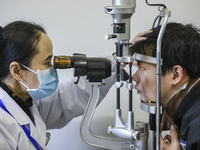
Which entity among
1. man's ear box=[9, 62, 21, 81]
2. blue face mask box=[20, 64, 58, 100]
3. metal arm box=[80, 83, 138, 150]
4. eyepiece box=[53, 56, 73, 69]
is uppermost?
eyepiece box=[53, 56, 73, 69]

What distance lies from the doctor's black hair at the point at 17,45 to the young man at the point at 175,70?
454 mm

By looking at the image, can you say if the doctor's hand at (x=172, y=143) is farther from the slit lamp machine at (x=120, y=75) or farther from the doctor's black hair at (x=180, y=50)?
the doctor's black hair at (x=180, y=50)

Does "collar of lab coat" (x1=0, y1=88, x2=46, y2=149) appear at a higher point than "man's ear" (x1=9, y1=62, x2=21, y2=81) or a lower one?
lower

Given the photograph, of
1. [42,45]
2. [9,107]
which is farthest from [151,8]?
[9,107]

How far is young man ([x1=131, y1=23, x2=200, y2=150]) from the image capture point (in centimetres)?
126

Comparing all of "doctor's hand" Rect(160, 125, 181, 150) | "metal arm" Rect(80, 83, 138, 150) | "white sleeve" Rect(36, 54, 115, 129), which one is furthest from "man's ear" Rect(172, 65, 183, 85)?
"white sleeve" Rect(36, 54, 115, 129)

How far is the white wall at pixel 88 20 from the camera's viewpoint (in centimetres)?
186

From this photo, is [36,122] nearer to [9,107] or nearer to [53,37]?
[9,107]

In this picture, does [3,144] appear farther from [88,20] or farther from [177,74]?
[88,20]

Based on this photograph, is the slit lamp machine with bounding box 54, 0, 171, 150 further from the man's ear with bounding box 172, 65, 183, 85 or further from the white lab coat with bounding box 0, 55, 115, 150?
the white lab coat with bounding box 0, 55, 115, 150

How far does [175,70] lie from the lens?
1.28m

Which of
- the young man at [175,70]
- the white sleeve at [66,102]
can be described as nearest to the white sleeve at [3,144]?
the white sleeve at [66,102]

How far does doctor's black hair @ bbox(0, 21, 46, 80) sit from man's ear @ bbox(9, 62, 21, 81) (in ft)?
0.06

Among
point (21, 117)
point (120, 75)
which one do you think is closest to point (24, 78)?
point (21, 117)
